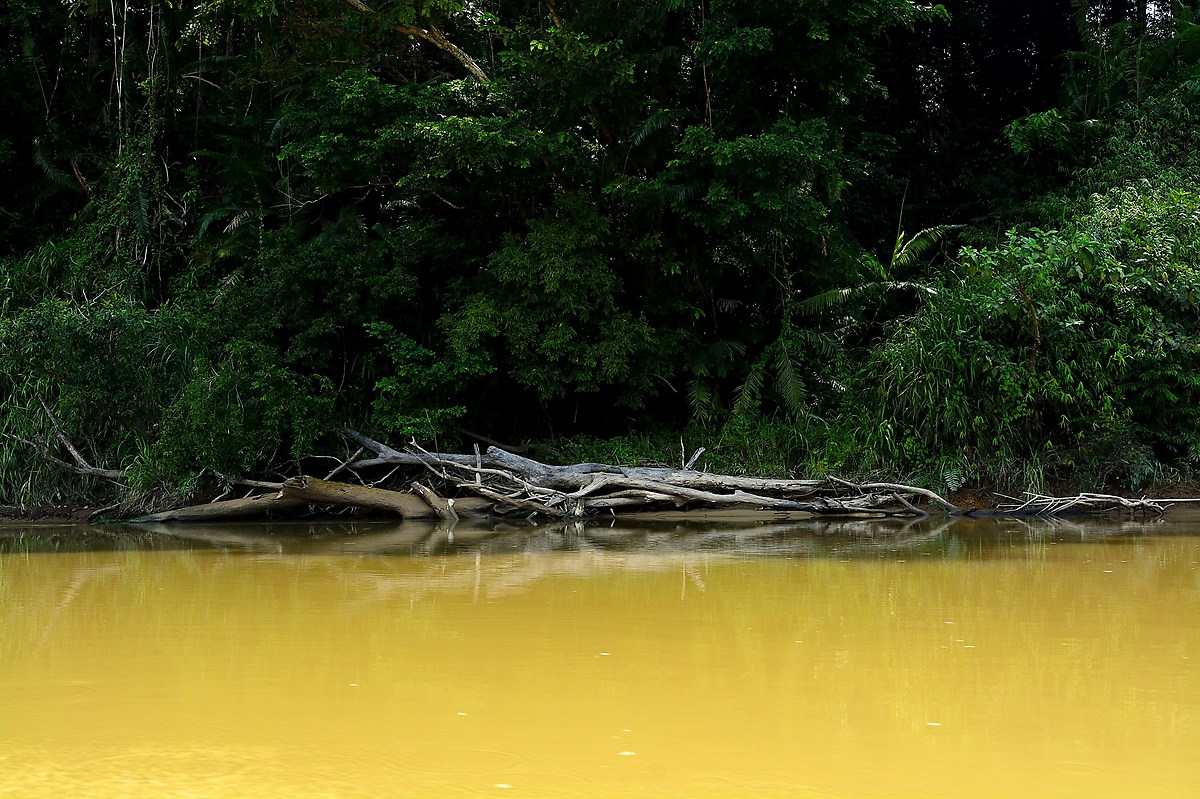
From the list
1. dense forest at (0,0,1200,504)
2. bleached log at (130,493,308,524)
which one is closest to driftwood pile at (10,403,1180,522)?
bleached log at (130,493,308,524)

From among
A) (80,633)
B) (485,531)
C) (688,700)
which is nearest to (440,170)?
(485,531)

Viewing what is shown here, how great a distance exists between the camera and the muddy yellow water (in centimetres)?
311

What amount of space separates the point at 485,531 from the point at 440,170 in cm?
474

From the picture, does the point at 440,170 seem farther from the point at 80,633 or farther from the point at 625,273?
the point at 80,633

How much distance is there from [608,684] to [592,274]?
10.0m

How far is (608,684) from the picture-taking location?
424 cm

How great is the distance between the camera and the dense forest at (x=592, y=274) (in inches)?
514

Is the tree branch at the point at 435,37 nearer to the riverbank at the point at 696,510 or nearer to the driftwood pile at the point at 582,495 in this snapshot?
the driftwood pile at the point at 582,495

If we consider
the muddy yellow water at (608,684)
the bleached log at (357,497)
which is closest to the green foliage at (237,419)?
the bleached log at (357,497)

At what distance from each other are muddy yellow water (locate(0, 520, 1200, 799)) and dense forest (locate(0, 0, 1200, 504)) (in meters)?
5.77

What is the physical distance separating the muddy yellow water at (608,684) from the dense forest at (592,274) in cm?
577

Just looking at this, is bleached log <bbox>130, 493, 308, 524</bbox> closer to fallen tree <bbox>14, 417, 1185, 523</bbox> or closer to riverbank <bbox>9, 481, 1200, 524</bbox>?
fallen tree <bbox>14, 417, 1185, 523</bbox>

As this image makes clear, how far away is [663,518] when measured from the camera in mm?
12688

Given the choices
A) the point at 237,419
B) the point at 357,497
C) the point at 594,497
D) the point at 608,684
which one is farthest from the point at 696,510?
the point at 608,684
